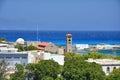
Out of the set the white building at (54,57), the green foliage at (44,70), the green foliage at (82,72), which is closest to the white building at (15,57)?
the white building at (54,57)

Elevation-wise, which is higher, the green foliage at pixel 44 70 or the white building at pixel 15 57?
the white building at pixel 15 57

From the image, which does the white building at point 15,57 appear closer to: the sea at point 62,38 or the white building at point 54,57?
the white building at point 54,57

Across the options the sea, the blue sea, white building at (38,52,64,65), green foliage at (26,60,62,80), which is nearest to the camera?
green foliage at (26,60,62,80)

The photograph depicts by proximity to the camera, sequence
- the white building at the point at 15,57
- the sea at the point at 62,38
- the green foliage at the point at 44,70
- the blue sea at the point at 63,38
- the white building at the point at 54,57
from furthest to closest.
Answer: the blue sea at the point at 63,38 < the sea at the point at 62,38 < the white building at the point at 54,57 < the white building at the point at 15,57 < the green foliage at the point at 44,70

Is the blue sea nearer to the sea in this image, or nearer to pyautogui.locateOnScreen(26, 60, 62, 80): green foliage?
the sea

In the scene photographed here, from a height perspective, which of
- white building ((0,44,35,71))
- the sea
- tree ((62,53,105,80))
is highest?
the sea

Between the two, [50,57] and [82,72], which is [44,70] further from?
[50,57]

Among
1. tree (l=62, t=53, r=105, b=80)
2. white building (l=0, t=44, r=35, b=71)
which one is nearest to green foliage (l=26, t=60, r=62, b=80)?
tree (l=62, t=53, r=105, b=80)

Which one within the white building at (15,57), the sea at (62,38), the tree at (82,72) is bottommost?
the tree at (82,72)

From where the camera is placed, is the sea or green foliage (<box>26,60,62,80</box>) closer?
green foliage (<box>26,60,62,80</box>)

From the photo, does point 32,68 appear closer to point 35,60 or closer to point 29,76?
point 29,76

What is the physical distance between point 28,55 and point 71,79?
6287mm

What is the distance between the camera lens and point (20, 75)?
20641 millimetres

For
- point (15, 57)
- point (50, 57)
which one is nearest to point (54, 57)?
point (50, 57)
